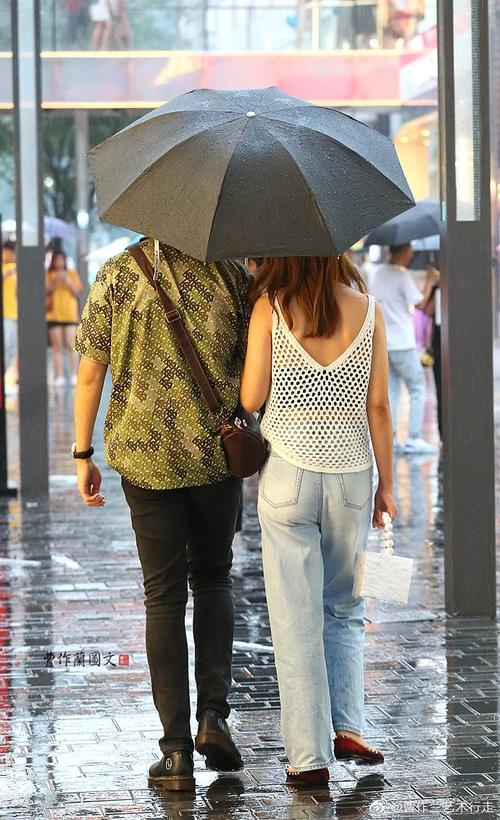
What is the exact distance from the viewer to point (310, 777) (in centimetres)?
466

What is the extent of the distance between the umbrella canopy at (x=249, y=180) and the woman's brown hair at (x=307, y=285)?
136mm

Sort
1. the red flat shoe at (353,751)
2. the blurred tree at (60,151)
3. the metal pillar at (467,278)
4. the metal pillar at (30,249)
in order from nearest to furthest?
the red flat shoe at (353,751)
the metal pillar at (467,278)
the metal pillar at (30,249)
the blurred tree at (60,151)

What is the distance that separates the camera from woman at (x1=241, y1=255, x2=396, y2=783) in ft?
15.1

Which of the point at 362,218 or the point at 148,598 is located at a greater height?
the point at 362,218

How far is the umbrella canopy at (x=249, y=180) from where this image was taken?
4434 millimetres

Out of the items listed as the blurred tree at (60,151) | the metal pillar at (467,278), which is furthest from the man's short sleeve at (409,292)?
the metal pillar at (467,278)

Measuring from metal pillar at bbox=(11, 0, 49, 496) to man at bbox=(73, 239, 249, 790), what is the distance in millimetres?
6990

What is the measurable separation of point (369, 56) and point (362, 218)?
1269cm

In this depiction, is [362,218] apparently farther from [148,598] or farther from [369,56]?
[369,56]

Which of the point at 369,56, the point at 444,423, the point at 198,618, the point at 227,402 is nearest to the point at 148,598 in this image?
the point at 198,618

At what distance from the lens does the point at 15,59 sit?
1167 centimetres

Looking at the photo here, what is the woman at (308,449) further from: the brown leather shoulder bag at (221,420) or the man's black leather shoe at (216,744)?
the man's black leather shoe at (216,744)

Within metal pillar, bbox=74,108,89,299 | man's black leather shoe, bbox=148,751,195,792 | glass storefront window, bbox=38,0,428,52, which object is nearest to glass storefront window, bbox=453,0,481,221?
man's black leather shoe, bbox=148,751,195,792

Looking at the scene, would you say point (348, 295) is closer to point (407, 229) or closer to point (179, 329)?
point (179, 329)
